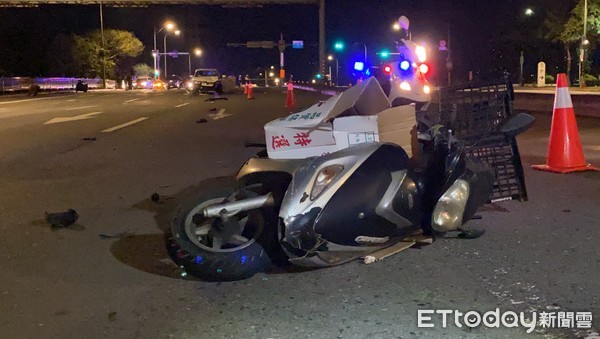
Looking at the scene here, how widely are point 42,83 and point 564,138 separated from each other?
172 ft

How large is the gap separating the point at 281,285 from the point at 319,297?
35 cm

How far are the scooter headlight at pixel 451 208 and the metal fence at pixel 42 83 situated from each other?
4583 centimetres

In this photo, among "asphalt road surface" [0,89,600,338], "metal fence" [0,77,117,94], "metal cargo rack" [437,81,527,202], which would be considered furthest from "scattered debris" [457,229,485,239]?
"metal fence" [0,77,117,94]

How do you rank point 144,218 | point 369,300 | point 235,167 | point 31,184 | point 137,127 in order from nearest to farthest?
point 369,300
point 144,218
point 31,184
point 235,167
point 137,127

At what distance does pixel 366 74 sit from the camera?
20.5 ft

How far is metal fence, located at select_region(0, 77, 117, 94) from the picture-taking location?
156 feet

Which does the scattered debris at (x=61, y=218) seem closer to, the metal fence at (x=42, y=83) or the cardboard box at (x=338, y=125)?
the cardboard box at (x=338, y=125)

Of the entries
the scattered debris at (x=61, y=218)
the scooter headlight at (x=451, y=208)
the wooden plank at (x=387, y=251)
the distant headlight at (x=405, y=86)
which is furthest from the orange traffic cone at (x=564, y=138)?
the scattered debris at (x=61, y=218)

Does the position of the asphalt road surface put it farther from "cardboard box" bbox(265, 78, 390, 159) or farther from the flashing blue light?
the flashing blue light

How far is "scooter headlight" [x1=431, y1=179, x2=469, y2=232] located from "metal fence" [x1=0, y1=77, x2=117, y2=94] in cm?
4583

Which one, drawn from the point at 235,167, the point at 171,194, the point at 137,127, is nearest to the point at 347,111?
the point at 171,194

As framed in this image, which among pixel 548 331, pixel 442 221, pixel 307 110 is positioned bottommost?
pixel 548 331

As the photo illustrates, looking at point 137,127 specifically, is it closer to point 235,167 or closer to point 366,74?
point 235,167

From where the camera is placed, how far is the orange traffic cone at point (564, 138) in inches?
337
